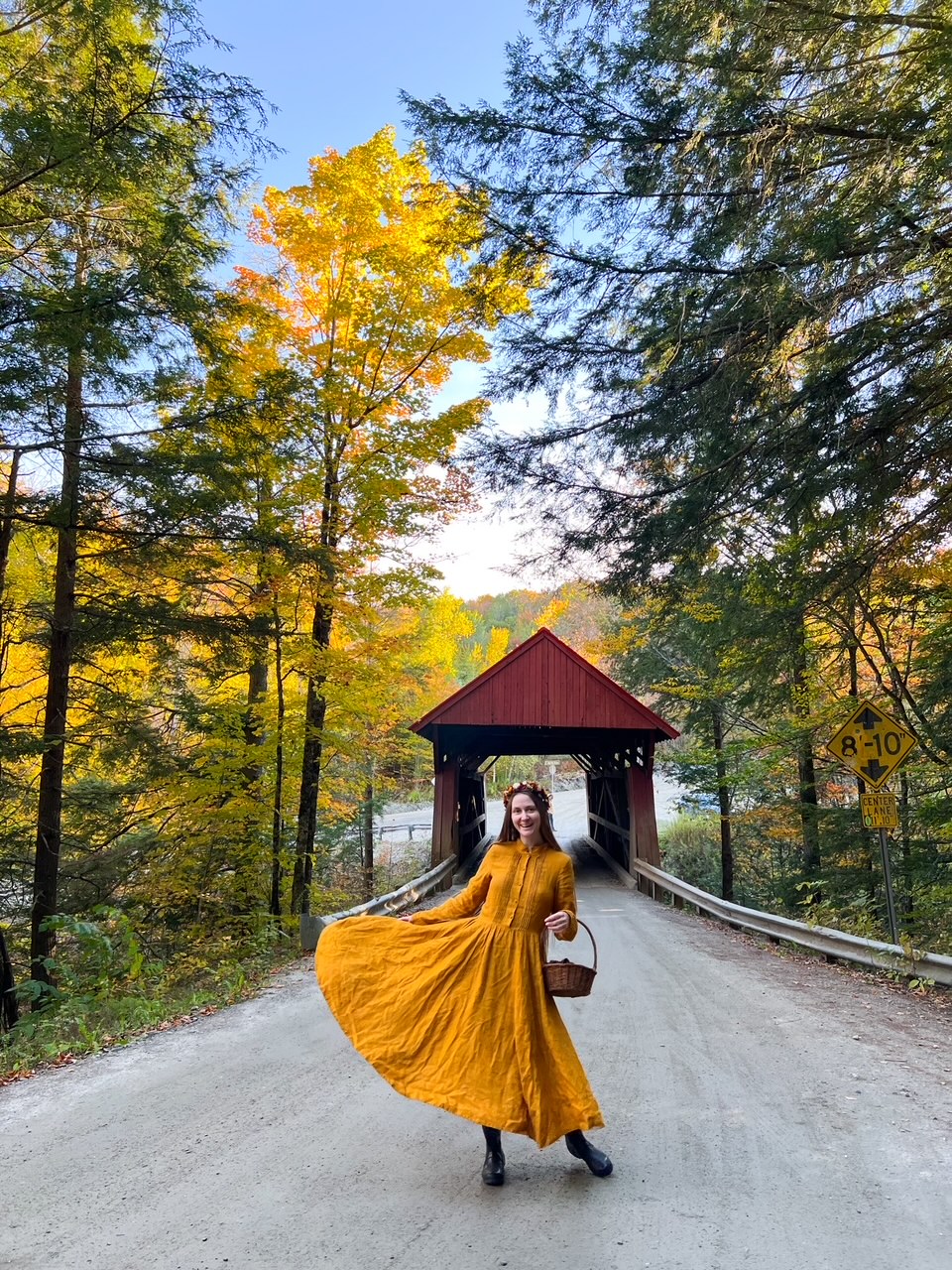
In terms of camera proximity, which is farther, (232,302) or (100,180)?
(232,302)

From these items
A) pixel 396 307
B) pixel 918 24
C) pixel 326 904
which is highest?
pixel 396 307

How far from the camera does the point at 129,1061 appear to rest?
4.47 m

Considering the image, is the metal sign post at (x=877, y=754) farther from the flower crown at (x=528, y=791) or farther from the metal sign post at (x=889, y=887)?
the flower crown at (x=528, y=791)

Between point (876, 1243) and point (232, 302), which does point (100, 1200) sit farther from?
point (232, 302)

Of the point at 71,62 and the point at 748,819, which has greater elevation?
the point at 71,62

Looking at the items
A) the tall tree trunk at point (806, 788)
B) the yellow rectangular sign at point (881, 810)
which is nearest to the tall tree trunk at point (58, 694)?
the yellow rectangular sign at point (881, 810)

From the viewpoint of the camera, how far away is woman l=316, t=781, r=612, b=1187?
106 inches

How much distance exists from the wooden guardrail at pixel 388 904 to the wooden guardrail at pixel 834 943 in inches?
165

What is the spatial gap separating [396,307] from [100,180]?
5.58 metres

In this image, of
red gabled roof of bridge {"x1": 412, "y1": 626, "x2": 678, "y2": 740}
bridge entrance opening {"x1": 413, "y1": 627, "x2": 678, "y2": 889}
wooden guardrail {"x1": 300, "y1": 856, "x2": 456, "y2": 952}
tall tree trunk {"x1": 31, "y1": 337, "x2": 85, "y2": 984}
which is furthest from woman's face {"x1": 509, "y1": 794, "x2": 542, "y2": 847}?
red gabled roof of bridge {"x1": 412, "y1": 626, "x2": 678, "y2": 740}

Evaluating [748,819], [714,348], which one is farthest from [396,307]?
[748,819]

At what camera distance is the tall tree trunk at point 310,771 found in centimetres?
1034

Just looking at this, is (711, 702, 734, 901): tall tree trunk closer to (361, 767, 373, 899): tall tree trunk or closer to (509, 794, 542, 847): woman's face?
(361, 767, 373, 899): tall tree trunk

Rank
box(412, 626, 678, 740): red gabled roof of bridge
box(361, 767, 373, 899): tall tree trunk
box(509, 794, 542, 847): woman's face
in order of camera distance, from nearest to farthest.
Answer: box(509, 794, 542, 847): woman's face < box(412, 626, 678, 740): red gabled roof of bridge < box(361, 767, 373, 899): tall tree trunk
